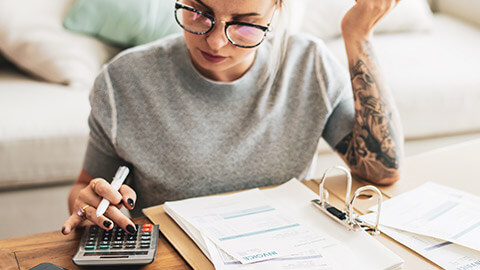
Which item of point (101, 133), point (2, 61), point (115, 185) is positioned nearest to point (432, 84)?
point (101, 133)

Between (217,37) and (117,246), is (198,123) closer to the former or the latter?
(217,37)

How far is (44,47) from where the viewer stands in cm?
194

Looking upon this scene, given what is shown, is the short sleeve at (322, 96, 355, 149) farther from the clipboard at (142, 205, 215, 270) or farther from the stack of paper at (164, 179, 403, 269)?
the clipboard at (142, 205, 215, 270)

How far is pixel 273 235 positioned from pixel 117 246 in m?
0.24

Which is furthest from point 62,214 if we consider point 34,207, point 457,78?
point 457,78

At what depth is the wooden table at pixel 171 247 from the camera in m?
0.79

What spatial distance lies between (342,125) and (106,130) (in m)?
0.51

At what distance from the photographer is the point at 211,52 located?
3.37 ft

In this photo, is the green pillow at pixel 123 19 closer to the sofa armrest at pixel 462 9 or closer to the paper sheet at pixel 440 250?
the paper sheet at pixel 440 250

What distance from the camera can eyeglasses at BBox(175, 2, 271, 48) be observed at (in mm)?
995

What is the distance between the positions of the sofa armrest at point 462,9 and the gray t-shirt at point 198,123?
190 centimetres

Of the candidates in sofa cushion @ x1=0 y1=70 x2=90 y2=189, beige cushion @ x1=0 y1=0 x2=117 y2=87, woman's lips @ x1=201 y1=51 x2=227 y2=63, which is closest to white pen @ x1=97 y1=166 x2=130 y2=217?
woman's lips @ x1=201 y1=51 x2=227 y2=63

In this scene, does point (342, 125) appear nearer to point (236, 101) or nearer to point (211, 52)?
point (236, 101)

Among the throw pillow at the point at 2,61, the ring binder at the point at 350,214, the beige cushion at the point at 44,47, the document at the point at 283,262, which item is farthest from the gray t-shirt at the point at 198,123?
the throw pillow at the point at 2,61
